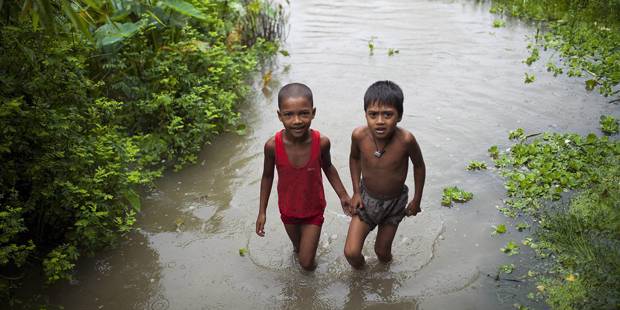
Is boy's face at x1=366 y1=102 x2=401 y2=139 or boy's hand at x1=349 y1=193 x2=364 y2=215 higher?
boy's face at x1=366 y1=102 x2=401 y2=139

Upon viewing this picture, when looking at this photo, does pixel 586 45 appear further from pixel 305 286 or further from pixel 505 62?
pixel 305 286

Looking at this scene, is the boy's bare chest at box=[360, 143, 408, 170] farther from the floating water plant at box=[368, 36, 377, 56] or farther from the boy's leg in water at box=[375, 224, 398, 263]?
the floating water plant at box=[368, 36, 377, 56]

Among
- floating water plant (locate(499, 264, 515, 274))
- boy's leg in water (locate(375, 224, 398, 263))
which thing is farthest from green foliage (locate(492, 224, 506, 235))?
boy's leg in water (locate(375, 224, 398, 263))

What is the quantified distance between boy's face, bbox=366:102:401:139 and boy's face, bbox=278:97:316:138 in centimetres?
38

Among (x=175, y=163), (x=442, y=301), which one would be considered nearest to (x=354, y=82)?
(x=175, y=163)

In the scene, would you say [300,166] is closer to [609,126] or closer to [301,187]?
[301,187]

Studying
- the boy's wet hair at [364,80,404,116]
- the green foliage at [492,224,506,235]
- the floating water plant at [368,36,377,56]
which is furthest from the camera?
the floating water plant at [368,36,377,56]

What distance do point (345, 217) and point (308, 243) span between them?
0.97m

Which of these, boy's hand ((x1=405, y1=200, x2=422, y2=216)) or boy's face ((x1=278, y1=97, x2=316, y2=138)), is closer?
boy's face ((x1=278, y1=97, x2=316, y2=138))

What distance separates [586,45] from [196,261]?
6.40 metres

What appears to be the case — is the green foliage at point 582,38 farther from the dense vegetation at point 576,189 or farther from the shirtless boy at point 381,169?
the shirtless boy at point 381,169

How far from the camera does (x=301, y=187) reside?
3.59 meters

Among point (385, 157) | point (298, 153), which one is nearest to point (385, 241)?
point (385, 157)

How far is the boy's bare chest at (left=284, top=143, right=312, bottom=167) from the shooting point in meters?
3.52
